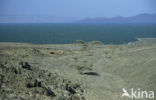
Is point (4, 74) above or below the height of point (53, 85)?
above

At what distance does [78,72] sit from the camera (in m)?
29.1

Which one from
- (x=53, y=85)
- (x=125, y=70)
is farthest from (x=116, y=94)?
(x=125, y=70)

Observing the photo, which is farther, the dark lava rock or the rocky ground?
the rocky ground

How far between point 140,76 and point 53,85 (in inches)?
412

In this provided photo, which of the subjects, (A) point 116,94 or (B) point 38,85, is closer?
(B) point 38,85

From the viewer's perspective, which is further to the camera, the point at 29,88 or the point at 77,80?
the point at 77,80

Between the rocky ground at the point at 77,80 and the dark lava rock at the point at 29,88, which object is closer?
the dark lava rock at the point at 29,88

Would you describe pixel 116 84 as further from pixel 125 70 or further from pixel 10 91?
pixel 10 91

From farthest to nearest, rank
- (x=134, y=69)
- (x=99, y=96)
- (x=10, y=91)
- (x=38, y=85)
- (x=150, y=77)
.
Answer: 1. (x=134, y=69)
2. (x=150, y=77)
3. (x=99, y=96)
4. (x=38, y=85)
5. (x=10, y=91)

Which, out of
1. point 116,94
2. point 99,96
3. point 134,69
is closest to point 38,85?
point 99,96

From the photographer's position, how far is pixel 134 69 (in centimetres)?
2902

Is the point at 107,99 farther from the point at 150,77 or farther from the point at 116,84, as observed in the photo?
the point at 150,77

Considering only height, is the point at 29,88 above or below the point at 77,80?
above

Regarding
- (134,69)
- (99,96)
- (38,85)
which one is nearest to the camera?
(38,85)
